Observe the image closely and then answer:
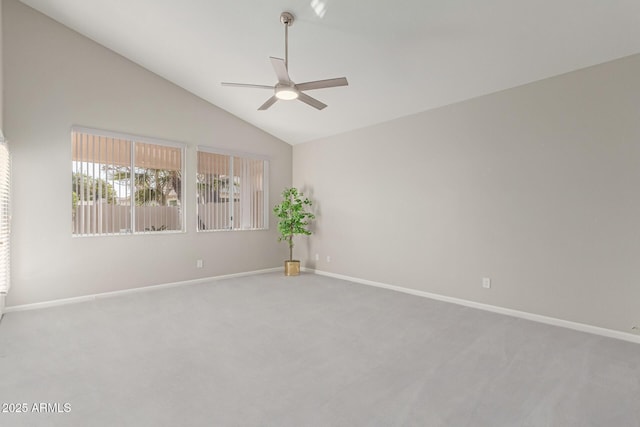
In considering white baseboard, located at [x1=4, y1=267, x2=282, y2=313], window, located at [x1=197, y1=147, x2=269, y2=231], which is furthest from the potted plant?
white baseboard, located at [x1=4, y1=267, x2=282, y2=313]

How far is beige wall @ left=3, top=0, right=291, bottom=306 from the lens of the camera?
3.80 meters

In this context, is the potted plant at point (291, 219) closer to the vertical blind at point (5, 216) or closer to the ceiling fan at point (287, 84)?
the ceiling fan at point (287, 84)

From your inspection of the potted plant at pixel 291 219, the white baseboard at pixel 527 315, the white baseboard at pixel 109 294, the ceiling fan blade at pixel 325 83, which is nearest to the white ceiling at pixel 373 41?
the ceiling fan blade at pixel 325 83

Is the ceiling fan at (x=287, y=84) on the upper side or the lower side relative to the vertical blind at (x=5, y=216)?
upper

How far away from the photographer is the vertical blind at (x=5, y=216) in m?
3.27

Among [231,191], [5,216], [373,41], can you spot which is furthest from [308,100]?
[5,216]

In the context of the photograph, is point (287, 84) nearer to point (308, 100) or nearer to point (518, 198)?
point (308, 100)

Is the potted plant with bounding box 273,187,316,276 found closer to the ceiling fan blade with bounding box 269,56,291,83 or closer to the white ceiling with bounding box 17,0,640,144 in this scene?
the white ceiling with bounding box 17,0,640,144

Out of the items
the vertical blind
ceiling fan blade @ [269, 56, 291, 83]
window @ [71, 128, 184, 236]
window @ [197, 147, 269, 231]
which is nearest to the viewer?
ceiling fan blade @ [269, 56, 291, 83]

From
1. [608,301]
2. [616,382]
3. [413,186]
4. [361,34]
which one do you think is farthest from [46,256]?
[608,301]

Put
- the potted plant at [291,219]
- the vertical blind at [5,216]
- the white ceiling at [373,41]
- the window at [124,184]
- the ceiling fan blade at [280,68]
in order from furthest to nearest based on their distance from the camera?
the potted plant at [291,219] < the window at [124,184] < the vertical blind at [5,216] < the white ceiling at [373,41] < the ceiling fan blade at [280,68]

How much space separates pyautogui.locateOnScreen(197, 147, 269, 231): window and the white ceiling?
50.8 inches

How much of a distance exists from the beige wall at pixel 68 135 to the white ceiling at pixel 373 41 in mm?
311

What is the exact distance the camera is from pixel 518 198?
12.0 ft
